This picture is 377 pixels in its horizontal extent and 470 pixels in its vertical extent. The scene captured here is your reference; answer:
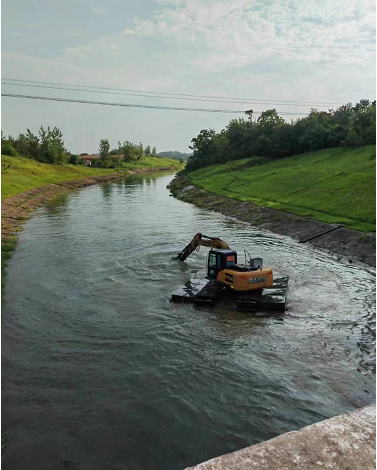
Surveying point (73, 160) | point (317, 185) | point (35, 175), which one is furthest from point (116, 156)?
point (317, 185)

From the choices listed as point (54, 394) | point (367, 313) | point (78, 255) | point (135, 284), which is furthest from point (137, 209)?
point (54, 394)

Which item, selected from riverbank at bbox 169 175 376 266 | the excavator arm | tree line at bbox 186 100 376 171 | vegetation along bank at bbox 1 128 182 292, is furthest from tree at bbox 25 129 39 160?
the excavator arm

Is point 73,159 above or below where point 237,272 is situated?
above

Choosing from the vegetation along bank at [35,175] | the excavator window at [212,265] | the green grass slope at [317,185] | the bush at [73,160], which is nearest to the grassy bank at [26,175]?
the vegetation along bank at [35,175]

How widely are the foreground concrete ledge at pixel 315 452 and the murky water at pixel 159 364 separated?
1803mm

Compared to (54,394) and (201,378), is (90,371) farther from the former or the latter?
(201,378)

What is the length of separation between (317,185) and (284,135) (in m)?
33.4

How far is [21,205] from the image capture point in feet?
168

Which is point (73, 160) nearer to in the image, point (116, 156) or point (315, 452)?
point (116, 156)

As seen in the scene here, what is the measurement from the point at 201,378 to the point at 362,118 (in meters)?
58.3

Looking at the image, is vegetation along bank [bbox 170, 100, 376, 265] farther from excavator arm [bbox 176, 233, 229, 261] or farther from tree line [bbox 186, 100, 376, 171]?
excavator arm [bbox 176, 233, 229, 261]

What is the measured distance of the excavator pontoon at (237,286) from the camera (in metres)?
18.4

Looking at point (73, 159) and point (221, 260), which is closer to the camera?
point (221, 260)

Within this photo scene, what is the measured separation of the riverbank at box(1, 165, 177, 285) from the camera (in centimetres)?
3179
